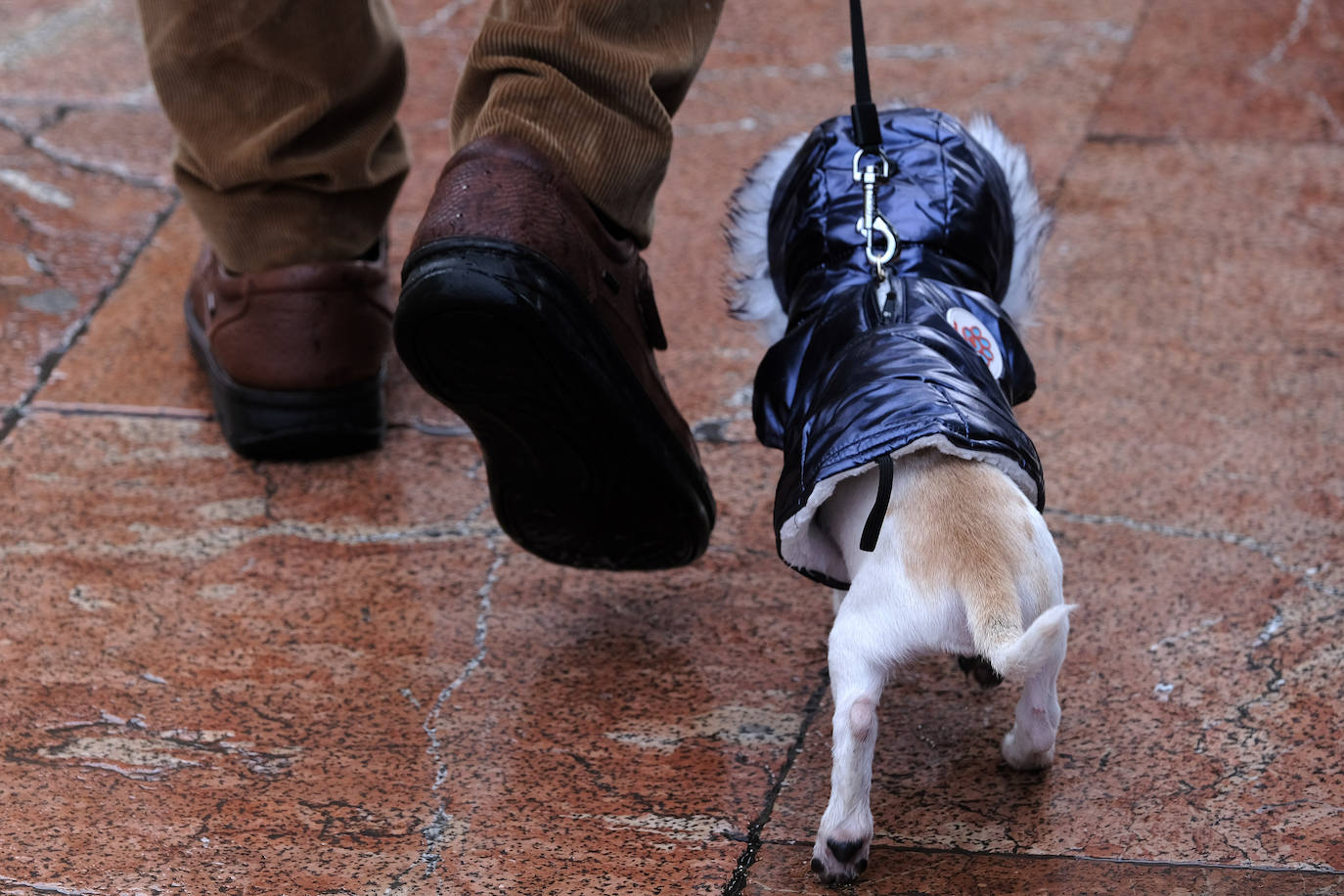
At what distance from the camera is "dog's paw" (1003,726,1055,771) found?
67.1 inches

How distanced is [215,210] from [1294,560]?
1769mm

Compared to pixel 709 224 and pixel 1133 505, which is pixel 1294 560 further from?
pixel 709 224

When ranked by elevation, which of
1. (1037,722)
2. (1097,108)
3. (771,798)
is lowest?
(1097,108)

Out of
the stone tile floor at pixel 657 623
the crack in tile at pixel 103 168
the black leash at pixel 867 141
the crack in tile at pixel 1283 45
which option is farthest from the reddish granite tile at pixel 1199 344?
the crack in tile at pixel 103 168

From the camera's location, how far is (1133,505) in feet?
7.44

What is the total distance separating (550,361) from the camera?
5.49 feet

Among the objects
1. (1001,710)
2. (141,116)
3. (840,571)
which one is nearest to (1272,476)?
(1001,710)

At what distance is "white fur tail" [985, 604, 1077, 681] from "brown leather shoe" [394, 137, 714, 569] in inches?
23.0

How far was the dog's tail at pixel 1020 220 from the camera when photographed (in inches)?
82.3

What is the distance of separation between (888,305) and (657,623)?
62 cm

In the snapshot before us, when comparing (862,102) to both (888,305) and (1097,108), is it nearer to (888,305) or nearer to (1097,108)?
(888,305)

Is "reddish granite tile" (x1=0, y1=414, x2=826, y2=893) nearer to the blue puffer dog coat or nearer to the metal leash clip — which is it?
the blue puffer dog coat

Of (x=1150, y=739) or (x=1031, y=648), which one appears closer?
(x=1031, y=648)

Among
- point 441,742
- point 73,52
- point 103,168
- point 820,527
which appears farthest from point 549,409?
point 73,52
